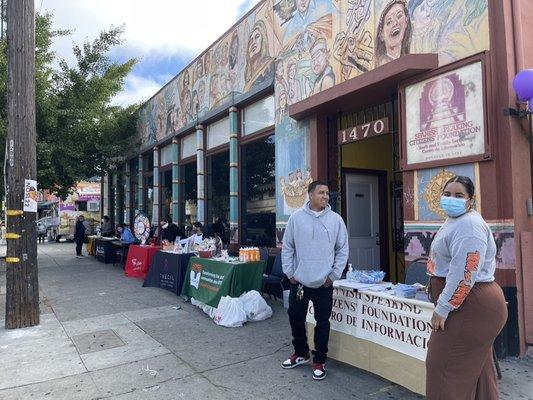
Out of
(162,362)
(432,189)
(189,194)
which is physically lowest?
(162,362)

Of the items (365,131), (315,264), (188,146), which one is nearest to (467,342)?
(315,264)

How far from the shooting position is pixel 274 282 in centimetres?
718

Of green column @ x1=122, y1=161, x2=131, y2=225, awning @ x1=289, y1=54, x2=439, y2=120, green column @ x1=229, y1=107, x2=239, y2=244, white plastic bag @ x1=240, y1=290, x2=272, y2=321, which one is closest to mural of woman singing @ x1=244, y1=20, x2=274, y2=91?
green column @ x1=229, y1=107, x2=239, y2=244

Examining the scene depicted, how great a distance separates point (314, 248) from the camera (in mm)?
4062

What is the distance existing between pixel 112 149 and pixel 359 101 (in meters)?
11.4

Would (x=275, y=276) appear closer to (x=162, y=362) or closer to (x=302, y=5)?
(x=162, y=362)

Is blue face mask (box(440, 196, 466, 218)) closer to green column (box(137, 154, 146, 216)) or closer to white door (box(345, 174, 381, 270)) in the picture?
white door (box(345, 174, 381, 270))

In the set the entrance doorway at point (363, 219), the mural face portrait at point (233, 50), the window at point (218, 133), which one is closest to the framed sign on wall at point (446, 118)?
the entrance doorway at point (363, 219)

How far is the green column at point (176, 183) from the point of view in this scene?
13.1 m

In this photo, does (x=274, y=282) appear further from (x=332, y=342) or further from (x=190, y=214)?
(x=190, y=214)

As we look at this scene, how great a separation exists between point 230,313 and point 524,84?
14.8ft

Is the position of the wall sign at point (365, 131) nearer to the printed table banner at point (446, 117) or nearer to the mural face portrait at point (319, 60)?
the printed table banner at point (446, 117)

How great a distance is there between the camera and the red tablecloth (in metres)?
10.3

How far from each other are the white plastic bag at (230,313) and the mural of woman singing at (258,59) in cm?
489
